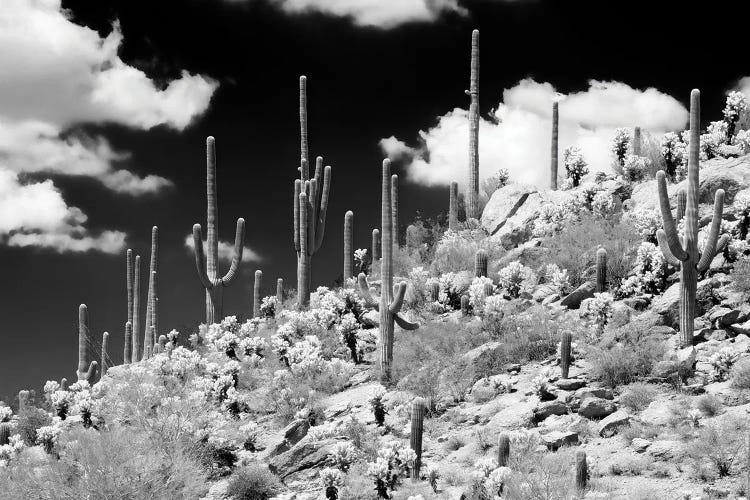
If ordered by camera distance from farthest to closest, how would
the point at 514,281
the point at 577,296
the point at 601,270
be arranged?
the point at 514,281
the point at 577,296
the point at 601,270

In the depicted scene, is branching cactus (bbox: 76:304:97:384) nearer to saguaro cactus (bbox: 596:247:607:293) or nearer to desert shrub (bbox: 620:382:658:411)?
saguaro cactus (bbox: 596:247:607:293)

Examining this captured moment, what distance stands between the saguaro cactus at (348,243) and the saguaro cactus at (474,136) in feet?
18.0

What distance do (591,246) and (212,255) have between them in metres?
13.6

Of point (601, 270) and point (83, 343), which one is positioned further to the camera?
point (83, 343)

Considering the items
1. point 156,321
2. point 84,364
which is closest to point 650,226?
point 156,321

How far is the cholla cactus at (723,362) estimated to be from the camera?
16594 millimetres

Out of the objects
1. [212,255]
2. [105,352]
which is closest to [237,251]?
[212,255]

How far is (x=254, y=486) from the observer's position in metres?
16.6

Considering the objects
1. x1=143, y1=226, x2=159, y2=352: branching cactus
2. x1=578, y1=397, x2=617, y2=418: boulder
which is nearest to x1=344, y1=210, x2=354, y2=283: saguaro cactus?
x1=143, y1=226, x2=159, y2=352: branching cactus

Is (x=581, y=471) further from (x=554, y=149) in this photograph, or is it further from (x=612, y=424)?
(x=554, y=149)

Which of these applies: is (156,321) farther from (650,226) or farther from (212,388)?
(650,226)

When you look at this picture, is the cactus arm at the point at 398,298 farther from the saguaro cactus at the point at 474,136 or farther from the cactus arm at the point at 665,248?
the saguaro cactus at the point at 474,136

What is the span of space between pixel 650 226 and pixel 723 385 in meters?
8.80

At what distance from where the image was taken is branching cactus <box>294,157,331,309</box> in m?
29.6
